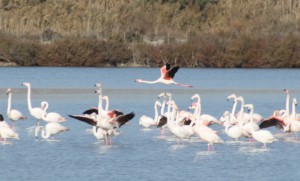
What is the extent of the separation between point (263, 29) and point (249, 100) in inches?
867

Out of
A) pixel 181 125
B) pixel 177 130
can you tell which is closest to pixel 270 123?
pixel 181 125

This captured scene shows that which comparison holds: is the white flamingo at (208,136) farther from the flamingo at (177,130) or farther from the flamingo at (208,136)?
the flamingo at (177,130)

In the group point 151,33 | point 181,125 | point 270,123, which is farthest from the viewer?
point 151,33

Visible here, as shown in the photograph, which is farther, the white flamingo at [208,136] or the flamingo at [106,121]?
the flamingo at [106,121]

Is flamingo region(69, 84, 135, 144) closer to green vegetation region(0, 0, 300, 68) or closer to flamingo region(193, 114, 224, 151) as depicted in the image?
flamingo region(193, 114, 224, 151)

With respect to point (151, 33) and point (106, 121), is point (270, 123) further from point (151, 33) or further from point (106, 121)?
point (151, 33)

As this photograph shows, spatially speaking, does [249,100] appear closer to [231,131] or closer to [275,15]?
[231,131]

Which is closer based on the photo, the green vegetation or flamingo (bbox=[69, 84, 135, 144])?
flamingo (bbox=[69, 84, 135, 144])

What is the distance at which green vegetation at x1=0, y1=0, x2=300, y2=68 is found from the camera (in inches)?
1774

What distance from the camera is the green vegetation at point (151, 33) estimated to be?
148 feet

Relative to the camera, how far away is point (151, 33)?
48.7 meters

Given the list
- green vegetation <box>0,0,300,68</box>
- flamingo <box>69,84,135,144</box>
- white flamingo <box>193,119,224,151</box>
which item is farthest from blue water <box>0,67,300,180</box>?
green vegetation <box>0,0,300,68</box>

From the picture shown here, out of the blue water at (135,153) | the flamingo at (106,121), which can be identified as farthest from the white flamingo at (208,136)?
the flamingo at (106,121)

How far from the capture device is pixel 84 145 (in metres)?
16.9
